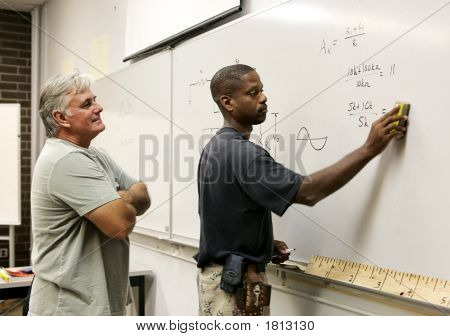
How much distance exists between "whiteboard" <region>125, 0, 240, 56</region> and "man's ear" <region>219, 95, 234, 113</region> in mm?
754

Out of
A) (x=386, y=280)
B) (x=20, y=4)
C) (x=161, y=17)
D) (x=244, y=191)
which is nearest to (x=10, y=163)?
(x=20, y=4)

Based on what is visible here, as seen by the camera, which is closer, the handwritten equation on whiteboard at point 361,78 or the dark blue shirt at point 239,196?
the dark blue shirt at point 239,196

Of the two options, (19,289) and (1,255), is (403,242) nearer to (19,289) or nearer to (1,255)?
(19,289)

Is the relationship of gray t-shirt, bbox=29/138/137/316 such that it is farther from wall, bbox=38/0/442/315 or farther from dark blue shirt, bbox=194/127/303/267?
wall, bbox=38/0/442/315

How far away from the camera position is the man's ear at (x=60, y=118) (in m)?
1.67

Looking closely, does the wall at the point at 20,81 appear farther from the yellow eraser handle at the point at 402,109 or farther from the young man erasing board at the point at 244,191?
the yellow eraser handle at the point at 402,109

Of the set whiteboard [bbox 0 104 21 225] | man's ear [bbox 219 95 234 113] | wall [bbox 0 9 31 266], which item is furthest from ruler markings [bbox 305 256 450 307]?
wall [bbox 0 9 31 266]

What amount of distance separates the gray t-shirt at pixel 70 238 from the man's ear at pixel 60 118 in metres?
0.07

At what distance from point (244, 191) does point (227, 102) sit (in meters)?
0.32

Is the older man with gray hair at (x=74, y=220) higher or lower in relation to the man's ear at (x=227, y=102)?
lower

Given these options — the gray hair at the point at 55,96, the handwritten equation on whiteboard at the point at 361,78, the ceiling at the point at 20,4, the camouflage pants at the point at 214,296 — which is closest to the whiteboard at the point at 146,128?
the gray hair at the point at 55,96

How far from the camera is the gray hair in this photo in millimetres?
1671

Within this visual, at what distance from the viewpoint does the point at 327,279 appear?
1.70 metres

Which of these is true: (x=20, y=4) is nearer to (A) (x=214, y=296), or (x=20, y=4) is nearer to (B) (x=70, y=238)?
(B) (x=70, y=238)
